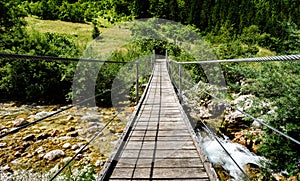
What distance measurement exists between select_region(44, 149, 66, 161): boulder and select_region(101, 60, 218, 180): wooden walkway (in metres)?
2.13

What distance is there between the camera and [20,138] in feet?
16.5

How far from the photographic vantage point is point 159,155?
79.0 inches

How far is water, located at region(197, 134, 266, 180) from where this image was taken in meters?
4.41

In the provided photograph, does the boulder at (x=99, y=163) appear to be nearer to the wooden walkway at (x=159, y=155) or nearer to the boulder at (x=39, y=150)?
the boulder at (x=39, y=150)

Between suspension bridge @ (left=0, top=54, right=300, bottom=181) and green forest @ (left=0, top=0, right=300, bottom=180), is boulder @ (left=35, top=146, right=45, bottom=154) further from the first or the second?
green forest @ (left=0, top=0, right=300, bottom=180)

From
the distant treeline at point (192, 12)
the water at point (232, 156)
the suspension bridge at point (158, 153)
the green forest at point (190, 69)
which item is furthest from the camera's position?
the distant treeline at point (192, 12)

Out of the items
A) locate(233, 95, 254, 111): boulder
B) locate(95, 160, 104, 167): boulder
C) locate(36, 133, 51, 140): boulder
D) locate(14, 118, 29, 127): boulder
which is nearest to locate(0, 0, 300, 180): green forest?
locate(233, 95, 254, 111): boulder

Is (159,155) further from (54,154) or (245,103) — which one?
(245,103)

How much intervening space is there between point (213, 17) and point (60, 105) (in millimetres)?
26526

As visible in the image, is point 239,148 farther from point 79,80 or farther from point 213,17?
point 213,17

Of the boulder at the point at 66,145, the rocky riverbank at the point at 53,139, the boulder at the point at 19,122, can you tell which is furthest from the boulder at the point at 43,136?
the boulder at the point at 19,122

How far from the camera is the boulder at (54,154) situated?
4.26 metres

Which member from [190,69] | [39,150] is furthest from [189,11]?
[39,150]

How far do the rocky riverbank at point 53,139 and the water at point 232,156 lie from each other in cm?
217
